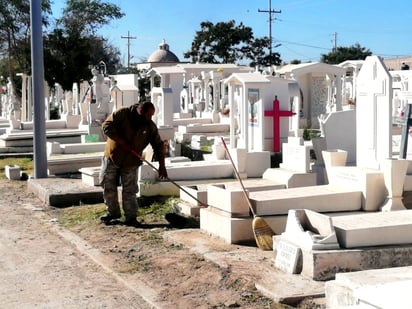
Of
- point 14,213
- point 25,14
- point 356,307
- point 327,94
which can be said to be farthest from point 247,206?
point 25,14

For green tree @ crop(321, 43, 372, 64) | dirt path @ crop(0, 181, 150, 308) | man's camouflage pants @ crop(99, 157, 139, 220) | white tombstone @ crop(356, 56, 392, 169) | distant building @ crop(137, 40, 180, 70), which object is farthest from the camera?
green tree @ crop(321, 43, 372, 64)

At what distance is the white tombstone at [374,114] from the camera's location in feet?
25.6

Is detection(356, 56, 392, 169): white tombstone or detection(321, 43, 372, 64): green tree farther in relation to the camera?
detection(321, 43, 372, 64): green tree

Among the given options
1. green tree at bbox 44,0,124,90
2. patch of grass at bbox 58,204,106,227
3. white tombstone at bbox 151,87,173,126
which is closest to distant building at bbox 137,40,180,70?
green tree at bbox 44,0,124,90

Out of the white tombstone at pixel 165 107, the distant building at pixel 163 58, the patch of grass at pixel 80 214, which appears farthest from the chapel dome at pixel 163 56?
the patch of grass at pixel 80 214

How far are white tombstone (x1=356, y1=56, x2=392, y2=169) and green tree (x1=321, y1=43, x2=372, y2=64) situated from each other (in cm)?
6979

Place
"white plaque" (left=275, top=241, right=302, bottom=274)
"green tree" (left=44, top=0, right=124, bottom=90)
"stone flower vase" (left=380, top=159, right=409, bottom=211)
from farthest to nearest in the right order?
"green tree" (left=44, top=0, right=124, bottom=90), "stone flower vase" (left=380, top=159, right=409, bottom=211), "white plaque" (left=275, top=241, right=302, bottom=274)

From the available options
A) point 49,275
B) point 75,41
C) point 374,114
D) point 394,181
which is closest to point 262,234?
point 394,181

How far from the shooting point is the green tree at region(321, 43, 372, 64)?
255 ft

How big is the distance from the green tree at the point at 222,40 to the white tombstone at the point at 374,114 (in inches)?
Result: 2329

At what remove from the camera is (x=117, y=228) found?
848cm

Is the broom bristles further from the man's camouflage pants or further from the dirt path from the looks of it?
the man's camouflage pants

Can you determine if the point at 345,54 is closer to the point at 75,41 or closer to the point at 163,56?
the point at 163,56

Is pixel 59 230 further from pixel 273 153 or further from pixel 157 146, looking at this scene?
pixel 273 153
